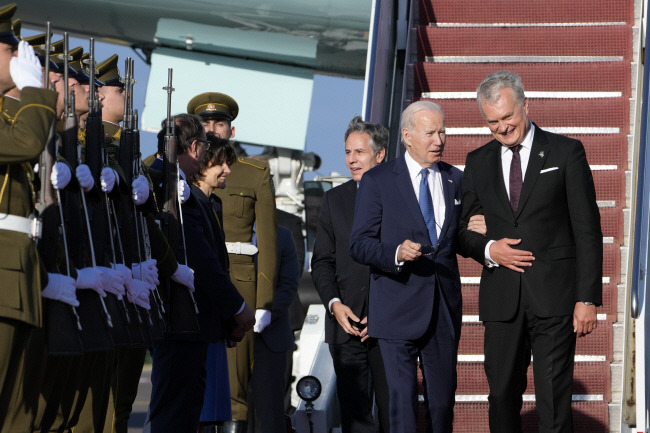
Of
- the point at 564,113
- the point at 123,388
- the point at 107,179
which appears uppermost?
the point at 564,113

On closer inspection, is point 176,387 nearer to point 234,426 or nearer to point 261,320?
point 234,426

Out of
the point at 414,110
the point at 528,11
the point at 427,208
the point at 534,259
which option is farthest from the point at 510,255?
the point at 528,11

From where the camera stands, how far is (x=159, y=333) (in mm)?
4320

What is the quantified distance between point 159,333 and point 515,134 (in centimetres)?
172

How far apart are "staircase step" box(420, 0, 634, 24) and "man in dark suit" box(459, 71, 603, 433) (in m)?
3.25

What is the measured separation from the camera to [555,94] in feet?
23.5

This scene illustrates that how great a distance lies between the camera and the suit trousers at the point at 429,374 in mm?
4598

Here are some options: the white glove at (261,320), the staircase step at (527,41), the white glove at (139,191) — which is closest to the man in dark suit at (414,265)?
the white glove at (139,191)

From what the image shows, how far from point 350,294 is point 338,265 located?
190 mm

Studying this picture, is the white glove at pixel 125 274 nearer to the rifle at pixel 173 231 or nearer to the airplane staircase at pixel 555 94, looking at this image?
the rifle at pixel 173 231

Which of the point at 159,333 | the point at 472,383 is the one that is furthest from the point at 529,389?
the point at 159,333

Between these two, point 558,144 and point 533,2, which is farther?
point 533,2

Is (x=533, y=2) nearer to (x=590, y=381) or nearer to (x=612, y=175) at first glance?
(x=612, y=175)

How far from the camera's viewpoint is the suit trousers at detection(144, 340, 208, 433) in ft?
15.1
